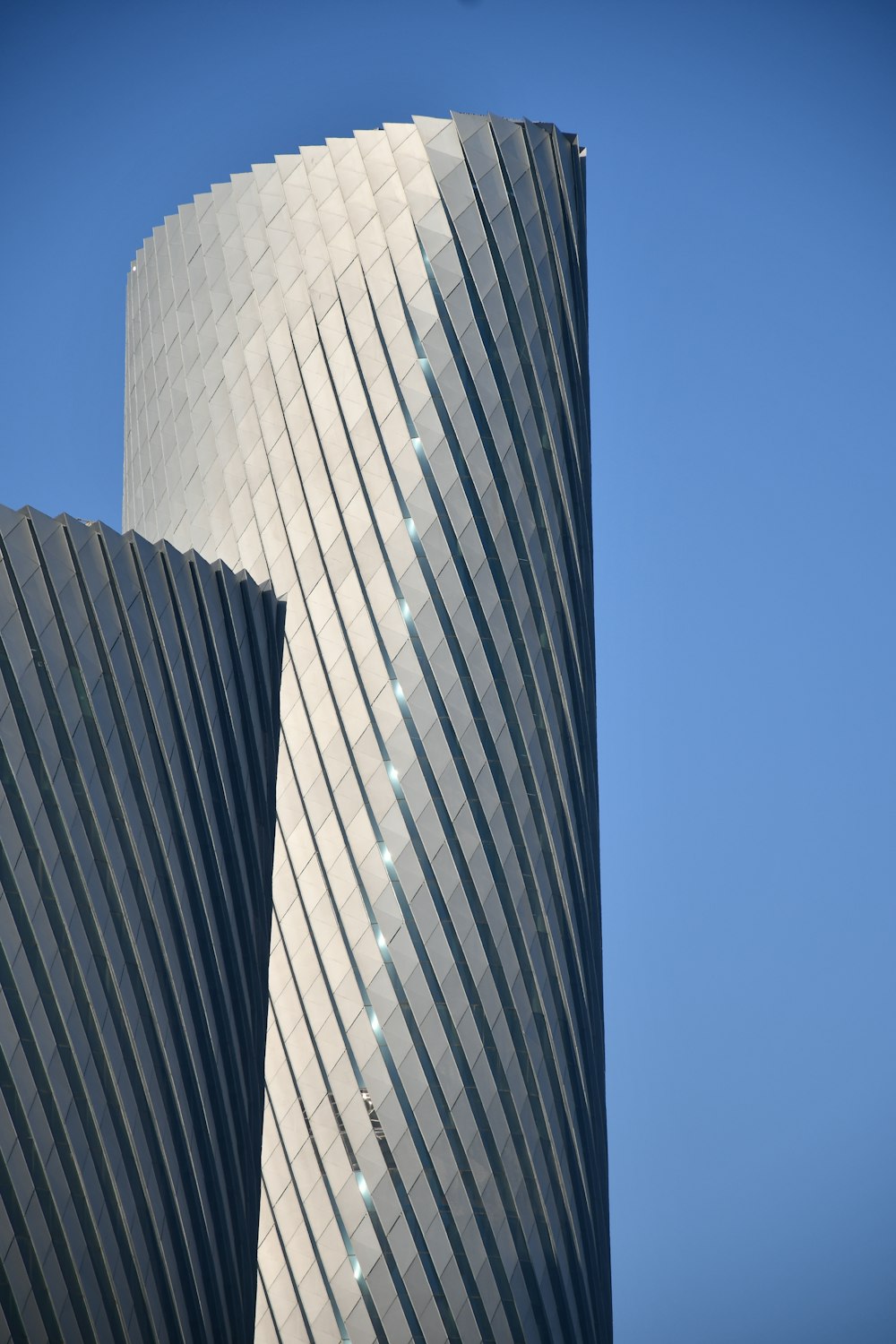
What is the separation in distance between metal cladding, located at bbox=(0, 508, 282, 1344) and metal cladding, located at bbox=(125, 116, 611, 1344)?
6927 mm

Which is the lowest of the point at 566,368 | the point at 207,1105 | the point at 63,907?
the point at 207,1105

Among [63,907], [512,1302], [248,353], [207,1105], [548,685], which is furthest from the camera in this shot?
[248,353]

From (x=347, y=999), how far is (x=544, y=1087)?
8106 millimetres

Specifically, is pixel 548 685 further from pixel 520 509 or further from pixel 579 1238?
pixel 579 1238

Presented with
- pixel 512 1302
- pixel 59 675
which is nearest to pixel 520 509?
pixel 59 675

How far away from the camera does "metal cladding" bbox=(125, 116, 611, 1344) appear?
53406 mm

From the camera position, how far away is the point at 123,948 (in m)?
40.0

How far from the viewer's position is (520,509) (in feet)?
192

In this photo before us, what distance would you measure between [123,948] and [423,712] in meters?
19.0

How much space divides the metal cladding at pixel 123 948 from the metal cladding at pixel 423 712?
22.7 feet

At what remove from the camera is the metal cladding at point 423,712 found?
53406 mm

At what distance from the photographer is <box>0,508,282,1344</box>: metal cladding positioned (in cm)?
3669

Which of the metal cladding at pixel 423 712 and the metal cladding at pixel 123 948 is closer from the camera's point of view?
the metal cladding at pixel 123 948

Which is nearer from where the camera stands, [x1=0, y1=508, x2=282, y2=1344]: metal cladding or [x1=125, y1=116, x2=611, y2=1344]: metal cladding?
[x1=0, y1=508, x2=282, y2=1344]: metal cladding
